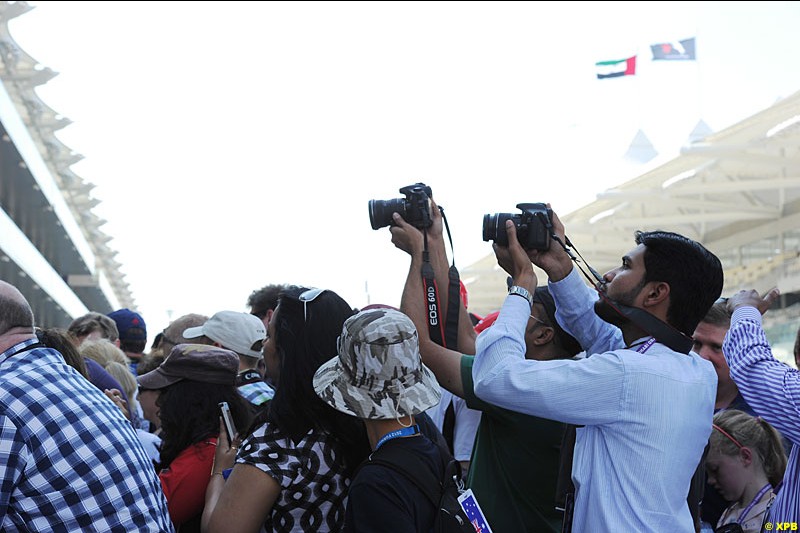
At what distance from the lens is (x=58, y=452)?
2.87 meters

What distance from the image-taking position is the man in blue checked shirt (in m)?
2.81

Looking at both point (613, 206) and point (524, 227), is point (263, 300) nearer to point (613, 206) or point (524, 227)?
point (524, 227)

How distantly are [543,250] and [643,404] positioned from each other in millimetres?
733

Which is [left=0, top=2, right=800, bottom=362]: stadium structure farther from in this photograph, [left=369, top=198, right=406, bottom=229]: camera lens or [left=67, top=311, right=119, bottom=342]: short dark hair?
[left=369, top=198, right=406, bottom=229]: camera lens

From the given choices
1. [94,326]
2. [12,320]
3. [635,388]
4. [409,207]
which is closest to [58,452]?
[12,320]

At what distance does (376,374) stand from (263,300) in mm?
3635

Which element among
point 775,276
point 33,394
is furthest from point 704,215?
point 33,394

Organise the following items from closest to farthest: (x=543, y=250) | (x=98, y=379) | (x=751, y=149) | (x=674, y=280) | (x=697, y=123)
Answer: (x=674, y=280), (x=543, y=250), (x=98, y=379), (x=751, y=149), (x=697, y=123)

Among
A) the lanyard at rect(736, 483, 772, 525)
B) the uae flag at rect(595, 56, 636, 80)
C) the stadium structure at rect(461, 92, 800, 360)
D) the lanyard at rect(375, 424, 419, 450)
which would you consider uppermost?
the uae flag at rect(595, 56, 636, 80)

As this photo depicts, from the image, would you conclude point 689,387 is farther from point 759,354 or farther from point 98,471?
point 98,471

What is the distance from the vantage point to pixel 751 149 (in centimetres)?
2061

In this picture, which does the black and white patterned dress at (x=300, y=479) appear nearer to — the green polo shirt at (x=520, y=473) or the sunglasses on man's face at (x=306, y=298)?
the sunglasses on man's face at (x=306, y=298)

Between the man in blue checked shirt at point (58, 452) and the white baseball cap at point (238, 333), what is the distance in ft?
5.13

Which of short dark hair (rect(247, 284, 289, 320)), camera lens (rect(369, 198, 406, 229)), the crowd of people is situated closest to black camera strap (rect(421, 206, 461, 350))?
the crowd of people
